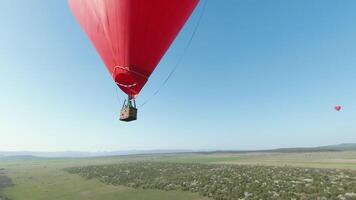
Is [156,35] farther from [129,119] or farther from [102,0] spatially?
[129,119]

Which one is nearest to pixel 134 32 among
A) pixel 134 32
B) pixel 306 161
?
pixel 134 32

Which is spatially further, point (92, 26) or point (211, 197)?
point (211, 197)

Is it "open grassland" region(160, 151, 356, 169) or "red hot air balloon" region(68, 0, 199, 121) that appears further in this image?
"open grassland" region(160, 151, 356, 169)

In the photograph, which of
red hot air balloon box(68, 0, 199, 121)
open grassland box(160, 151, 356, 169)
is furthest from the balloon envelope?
open grassland box(160, 151, 356, 169)

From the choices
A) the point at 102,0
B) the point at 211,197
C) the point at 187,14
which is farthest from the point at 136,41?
the point at 211,197

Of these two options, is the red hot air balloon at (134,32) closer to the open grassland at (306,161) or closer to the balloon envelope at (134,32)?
the balloon envelope at (134,32)

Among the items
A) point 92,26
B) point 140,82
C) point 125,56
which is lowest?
point 140,82

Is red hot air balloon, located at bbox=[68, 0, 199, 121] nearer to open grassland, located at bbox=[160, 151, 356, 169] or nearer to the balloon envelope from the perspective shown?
the balloon envelope

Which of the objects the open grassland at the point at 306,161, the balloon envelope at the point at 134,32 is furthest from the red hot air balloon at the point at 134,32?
the open grassland at the point at 306,161
